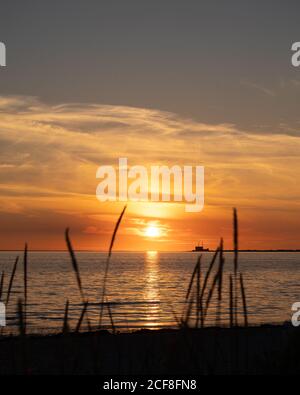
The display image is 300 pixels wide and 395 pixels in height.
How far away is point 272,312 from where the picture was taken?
147ft

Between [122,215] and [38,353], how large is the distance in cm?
1289

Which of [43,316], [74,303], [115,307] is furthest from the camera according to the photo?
[74,303]

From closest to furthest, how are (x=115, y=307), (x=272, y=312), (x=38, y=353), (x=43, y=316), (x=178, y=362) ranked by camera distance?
(x=178, y=362), (x=38, y=353), (x=43, y=316), (x=272, y=312), (x=115, y=307)

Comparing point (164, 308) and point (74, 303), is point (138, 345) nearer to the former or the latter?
point (164, 308)

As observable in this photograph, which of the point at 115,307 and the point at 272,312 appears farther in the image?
the point at 115,307

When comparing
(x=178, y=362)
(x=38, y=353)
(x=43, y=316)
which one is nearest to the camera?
(x=178, y=362)
